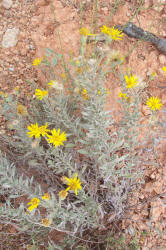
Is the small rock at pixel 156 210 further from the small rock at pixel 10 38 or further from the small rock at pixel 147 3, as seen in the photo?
the small rock at pixel 10 38

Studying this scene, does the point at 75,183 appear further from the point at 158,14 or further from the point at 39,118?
the point at 158,14

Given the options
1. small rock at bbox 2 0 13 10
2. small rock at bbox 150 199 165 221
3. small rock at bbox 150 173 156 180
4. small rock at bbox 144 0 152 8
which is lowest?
small rock at bbox 150 199 165 221

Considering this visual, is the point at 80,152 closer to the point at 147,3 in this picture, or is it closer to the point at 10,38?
the point at 10,38

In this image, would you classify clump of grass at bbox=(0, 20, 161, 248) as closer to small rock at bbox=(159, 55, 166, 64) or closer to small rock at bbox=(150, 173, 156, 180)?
small rock at bbox=(150, 173, 156, 180)

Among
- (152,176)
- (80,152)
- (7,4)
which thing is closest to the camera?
(80,152)

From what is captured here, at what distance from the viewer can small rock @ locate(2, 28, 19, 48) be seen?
3.38 m

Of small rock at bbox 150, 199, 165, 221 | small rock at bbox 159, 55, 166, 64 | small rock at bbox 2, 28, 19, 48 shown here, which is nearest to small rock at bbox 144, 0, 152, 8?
small rock at bbox 159, 55, 166, 64

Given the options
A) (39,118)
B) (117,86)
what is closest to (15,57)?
(39,118)

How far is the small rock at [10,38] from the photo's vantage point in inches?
133

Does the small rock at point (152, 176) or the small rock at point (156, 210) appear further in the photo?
the small rock at point (152, 176)

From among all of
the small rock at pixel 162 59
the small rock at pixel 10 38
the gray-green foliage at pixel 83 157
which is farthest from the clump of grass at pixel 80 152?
the small rock at pixel 10 38

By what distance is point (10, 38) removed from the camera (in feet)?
11.2

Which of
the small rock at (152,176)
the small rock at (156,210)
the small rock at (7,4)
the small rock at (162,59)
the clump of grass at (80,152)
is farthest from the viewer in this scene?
the small rock at (7,4)

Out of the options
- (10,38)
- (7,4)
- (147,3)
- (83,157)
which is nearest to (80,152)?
(83,157)
